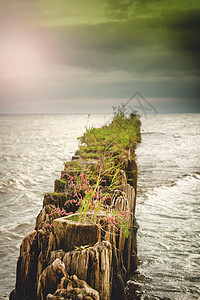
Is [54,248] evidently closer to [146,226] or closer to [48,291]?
[48,291]

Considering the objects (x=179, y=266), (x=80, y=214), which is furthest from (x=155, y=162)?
(x=80, y=214)

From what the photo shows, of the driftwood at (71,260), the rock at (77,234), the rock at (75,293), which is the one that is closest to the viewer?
the rock at (75,293)

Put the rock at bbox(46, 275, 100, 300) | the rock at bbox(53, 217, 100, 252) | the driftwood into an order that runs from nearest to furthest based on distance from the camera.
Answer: the rock at bbox(46, 275, 100, 300)
the driftwood
the rock at bbox(53, 217, 100, 252)

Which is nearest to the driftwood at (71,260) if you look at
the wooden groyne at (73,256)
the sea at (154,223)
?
the wooden groyne at (73,256)

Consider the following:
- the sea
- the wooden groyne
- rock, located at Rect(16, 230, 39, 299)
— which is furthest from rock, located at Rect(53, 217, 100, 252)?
the sea

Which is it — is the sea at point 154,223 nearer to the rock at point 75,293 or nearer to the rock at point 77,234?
the rock at point 77,234

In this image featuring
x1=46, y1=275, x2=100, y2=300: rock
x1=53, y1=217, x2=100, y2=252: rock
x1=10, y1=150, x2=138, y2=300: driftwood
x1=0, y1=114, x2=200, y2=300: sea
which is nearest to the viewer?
x1=46, y1=275, x2=100, y2=300: rock

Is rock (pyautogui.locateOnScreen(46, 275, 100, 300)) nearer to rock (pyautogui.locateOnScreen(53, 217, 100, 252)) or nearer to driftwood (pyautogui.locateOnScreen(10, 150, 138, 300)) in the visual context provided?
driftwood (pyautogui.locateOnScreen(10, 150, 138, 300))

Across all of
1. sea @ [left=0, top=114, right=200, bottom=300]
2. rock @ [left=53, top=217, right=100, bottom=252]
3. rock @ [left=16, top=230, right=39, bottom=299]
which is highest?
rock @ [left=53, top=217, right=100, bottom=252]

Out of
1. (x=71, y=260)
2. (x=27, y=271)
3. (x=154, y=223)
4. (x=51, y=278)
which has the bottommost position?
(x=154, y=223)

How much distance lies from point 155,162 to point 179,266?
8.84 meters

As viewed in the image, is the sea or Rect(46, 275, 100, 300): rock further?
the sea

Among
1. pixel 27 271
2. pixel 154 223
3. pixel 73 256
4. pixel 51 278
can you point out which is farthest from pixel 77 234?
pixel 154 223

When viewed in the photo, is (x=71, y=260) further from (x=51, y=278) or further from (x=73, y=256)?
(x=51, y=278)
